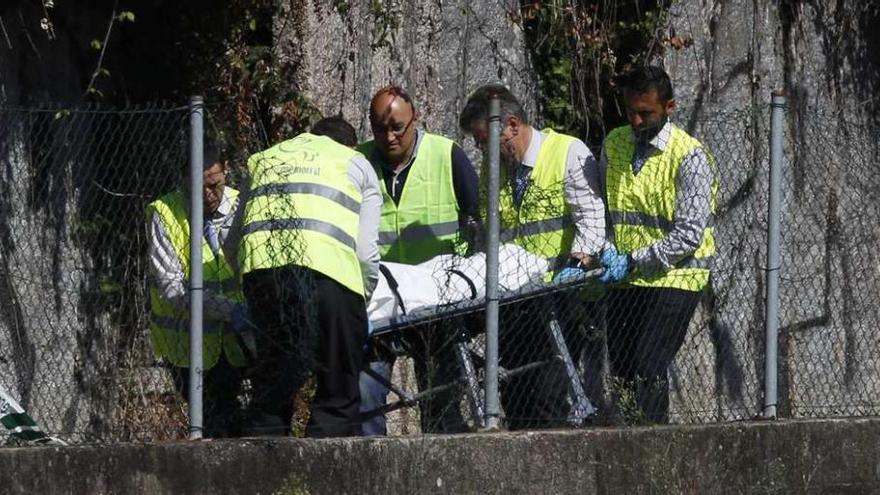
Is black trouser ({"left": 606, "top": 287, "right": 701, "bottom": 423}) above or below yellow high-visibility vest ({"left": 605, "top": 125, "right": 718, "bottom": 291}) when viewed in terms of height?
below

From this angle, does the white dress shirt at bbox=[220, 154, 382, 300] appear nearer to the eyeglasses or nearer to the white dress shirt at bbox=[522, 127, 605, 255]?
the eyeglasses

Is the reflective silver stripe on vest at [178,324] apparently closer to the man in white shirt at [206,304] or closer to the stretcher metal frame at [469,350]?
the man in white shirt at [206,304]

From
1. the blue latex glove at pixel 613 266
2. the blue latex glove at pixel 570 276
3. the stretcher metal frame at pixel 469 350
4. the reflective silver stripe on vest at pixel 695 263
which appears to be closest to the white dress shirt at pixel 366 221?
the stretcher metal frame at pixel 469 350

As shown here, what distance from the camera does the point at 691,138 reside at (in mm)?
7539

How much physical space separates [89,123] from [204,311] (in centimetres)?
84

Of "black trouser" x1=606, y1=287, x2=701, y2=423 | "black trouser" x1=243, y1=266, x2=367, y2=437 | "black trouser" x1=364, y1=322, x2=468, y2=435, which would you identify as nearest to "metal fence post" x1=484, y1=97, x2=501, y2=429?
"black trouser" x1=364, y1=322, x2=468, y2=435

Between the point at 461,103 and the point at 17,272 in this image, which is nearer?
the point at 17,272

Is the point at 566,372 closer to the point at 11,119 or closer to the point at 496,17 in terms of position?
the point at 11,119

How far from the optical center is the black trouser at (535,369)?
7223mm

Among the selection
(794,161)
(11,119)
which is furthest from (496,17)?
(11,119)

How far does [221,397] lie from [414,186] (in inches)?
52.7

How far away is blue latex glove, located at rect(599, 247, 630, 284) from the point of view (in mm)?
7305

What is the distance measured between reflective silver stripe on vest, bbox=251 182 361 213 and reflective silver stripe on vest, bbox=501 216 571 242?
0.70 m

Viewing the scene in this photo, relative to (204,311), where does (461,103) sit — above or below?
above
